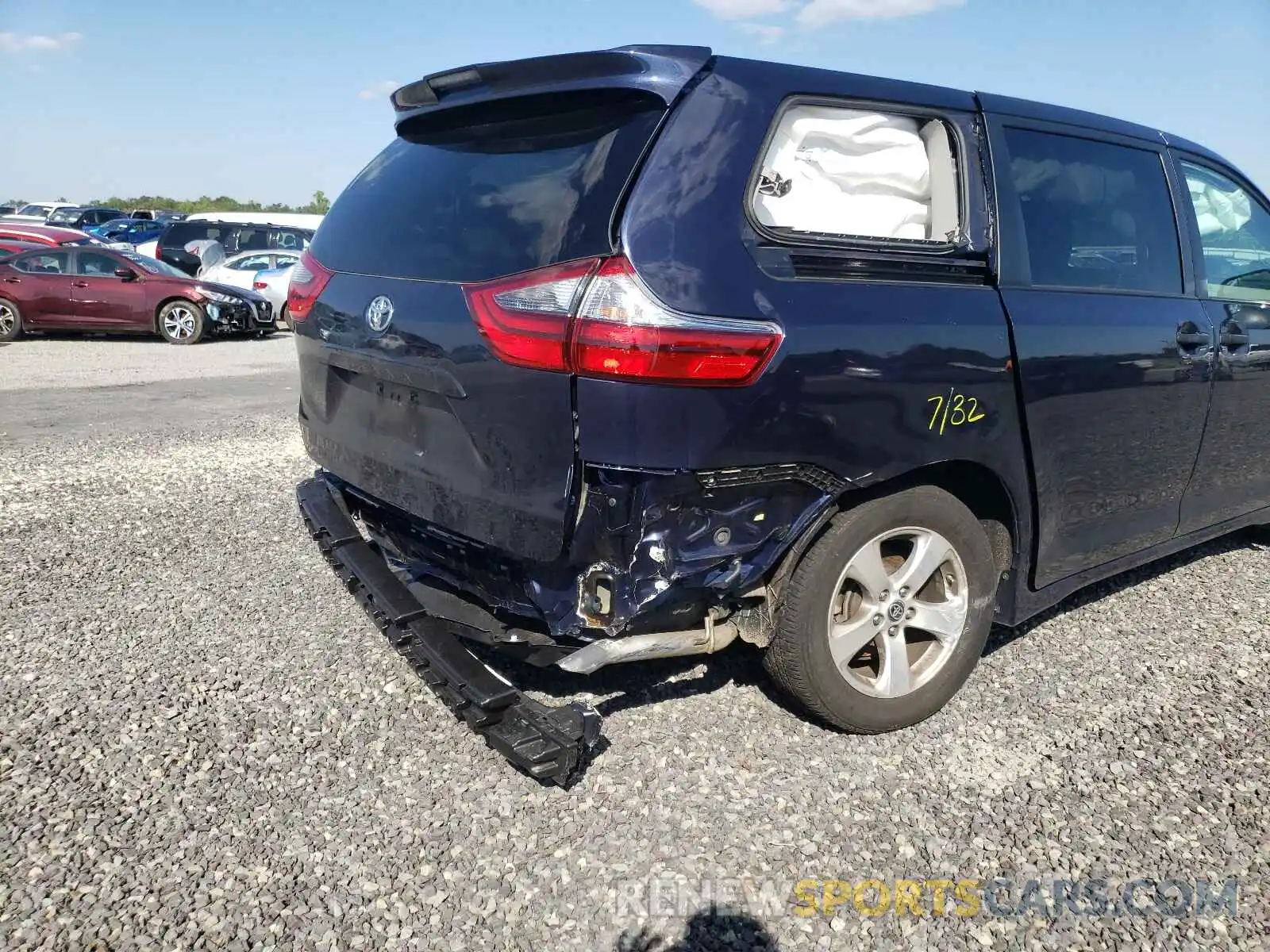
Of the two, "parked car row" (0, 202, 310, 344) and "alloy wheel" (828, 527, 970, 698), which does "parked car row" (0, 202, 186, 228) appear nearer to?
"parked car row" (0, 202, 310, 344)

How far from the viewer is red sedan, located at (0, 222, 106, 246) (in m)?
18.4

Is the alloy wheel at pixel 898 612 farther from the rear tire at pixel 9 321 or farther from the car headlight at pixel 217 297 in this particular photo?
the rear tire at pixel 9 321

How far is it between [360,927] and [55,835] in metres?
0.89

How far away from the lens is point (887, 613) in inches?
118

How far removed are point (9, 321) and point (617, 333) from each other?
15870 millimetres

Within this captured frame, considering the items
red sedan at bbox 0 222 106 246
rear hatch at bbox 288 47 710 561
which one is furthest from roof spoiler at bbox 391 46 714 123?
red sedan at bbox 0 222 106 246

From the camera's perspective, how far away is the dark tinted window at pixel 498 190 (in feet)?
8.16

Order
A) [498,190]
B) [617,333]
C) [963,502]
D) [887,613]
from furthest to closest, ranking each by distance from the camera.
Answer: [963,502], [887,613], [498,190], [617,333]

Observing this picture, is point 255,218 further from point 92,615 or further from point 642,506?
point 642,506

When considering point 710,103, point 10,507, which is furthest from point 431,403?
point 10,507

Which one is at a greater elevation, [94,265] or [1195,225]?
[1195,225]

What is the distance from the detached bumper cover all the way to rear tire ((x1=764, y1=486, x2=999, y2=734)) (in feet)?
2.18

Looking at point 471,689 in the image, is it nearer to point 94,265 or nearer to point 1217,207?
point 1217,207

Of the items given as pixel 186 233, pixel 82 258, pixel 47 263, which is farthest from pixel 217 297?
pixel 186 233
